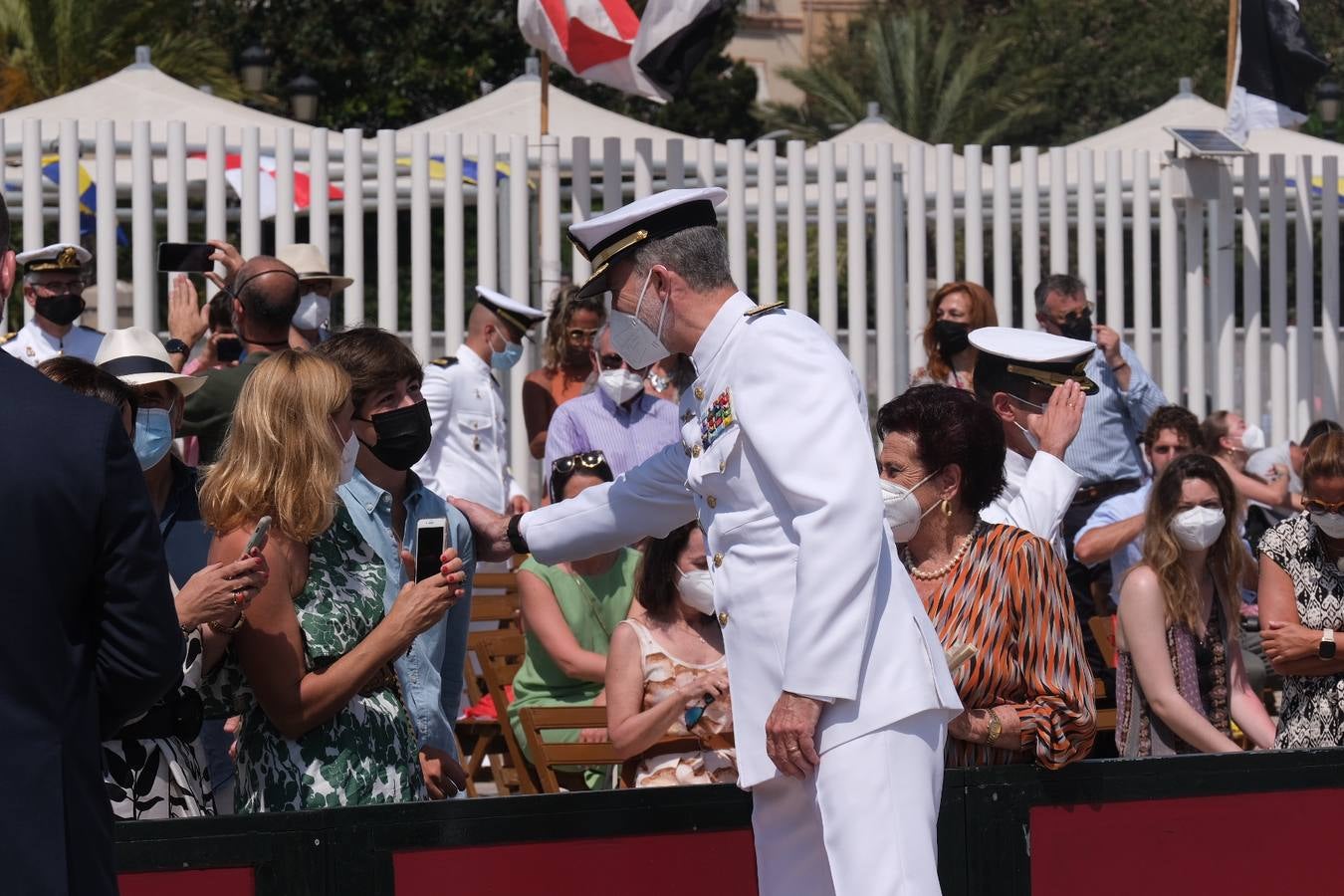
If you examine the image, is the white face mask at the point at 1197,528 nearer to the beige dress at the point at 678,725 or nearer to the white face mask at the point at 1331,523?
the white face mask at the point at 1331,523

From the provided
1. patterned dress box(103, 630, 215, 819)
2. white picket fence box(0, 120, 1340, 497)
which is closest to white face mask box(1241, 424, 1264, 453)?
white picket fence box(0, 120, 1340, 497)

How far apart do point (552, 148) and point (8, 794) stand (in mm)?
7975

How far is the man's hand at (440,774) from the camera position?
4.76m

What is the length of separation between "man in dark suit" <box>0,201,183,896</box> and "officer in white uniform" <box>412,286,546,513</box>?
577cm

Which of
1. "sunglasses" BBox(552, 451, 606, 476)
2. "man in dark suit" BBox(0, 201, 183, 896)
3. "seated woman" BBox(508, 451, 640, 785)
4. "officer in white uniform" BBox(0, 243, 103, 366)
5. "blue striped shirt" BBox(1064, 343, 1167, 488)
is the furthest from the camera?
"blue striped shirt" BBox(1064, 343, 1167, 488)

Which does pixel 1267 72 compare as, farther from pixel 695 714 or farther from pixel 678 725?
pixel 695 714

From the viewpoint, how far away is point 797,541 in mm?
3877

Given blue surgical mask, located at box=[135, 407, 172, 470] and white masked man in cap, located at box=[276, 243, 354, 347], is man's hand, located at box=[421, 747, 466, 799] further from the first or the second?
white masked man in cap, located at box=[276, 243, 354, 347]

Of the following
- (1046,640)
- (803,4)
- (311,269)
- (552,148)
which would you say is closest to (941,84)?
(803,4)

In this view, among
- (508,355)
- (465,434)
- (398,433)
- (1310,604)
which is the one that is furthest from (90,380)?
(508,355)

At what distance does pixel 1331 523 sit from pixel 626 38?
6101mm

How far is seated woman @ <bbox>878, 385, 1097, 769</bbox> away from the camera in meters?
4.29

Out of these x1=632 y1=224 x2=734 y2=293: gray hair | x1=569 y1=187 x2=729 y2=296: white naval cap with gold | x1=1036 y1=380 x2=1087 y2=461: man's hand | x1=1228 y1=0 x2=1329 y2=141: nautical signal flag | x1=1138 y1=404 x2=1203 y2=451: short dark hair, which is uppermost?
x1=1228 y1=0 x2=1329 y2=141: nautical signal flag

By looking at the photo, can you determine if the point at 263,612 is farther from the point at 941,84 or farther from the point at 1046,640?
the point at 941,84
